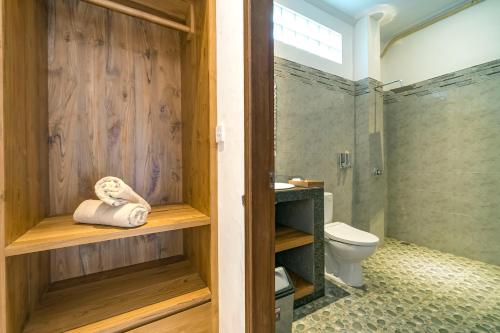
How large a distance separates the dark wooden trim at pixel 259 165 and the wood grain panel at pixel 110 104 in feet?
2.34

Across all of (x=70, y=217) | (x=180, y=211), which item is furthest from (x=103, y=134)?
(x=180, y=211)

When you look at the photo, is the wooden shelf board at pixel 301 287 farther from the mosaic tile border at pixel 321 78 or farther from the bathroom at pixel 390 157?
the mosaic tile border at pixel 321 78

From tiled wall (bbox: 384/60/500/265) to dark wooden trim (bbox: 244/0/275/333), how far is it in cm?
279

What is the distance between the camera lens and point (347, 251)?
5.92ft

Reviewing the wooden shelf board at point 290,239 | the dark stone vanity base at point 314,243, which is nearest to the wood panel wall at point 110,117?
the wooden shelf board at point 290,239

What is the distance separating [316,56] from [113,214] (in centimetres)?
239

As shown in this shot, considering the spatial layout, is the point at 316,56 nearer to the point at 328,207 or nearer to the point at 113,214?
the point at 328,207

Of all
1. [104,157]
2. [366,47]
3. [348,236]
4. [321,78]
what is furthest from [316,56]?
[104,157]

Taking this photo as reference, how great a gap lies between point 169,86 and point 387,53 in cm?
316

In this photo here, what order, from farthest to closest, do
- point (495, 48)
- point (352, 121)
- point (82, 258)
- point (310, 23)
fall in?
point (352, 121) < point (310, 23) < point (495, 48) < point (82, 258)

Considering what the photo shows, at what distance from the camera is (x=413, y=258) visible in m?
2.39

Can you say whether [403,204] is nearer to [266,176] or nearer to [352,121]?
[352,121]

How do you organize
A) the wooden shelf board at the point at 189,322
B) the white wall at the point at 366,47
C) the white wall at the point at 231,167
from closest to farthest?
the white wall at the point at 231,167, the wooden shelf board at the point at 189,322, the white wall at the point at 366,47

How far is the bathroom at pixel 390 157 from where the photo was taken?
1.69 meters
